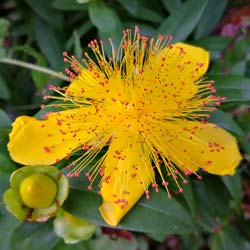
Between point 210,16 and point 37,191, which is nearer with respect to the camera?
point 37,191

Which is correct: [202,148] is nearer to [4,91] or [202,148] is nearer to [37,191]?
[37,191]

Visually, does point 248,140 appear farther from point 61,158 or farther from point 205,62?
point 61,158

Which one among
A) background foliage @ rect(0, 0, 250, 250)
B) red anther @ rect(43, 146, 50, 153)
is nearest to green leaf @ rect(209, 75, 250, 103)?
background foliage @ rect(0, 0, 250, 250)

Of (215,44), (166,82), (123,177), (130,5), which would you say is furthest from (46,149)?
(215,44)

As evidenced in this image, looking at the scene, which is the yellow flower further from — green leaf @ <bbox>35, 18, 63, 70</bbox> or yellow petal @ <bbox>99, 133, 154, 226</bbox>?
green leaf @ <bbox>35, 18, 63, 70</bbox>

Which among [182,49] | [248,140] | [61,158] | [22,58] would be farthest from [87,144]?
[22,58]
